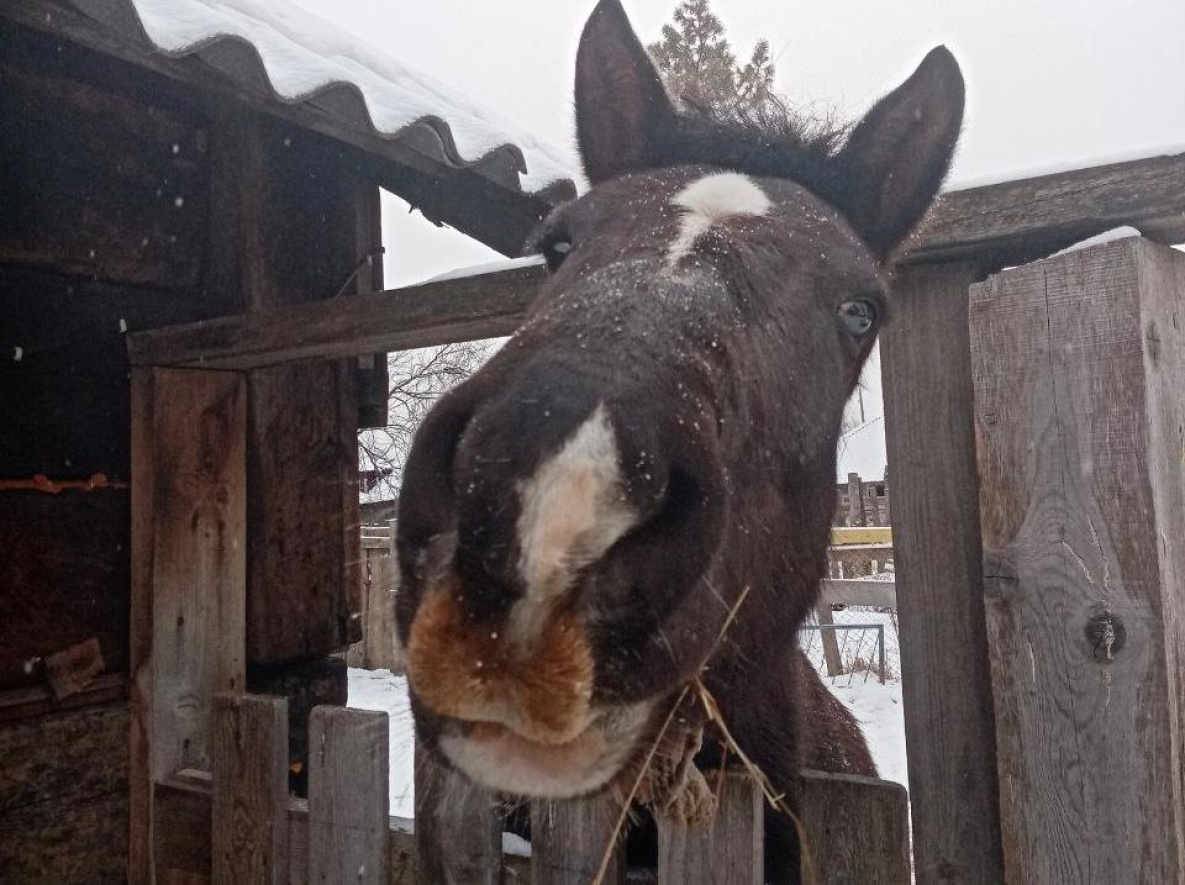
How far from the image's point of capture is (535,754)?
1204 millimetres

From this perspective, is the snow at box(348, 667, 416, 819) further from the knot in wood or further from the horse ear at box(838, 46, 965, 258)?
the knot in wood

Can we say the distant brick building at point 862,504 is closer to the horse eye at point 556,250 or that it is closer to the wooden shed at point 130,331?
the wooden shed at point 130,331

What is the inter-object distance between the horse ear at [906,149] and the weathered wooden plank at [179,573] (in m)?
2.32

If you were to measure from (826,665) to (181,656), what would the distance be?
313 inches

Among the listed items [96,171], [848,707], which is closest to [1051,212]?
[96,171]

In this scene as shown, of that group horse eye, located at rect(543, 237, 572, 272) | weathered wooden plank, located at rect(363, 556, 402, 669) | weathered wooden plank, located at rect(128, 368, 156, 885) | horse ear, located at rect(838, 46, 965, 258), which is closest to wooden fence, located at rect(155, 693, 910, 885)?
weathered wooden plank, located at rect(128, 368, 156, 885)

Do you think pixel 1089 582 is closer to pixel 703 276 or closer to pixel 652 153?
pixel 703 276

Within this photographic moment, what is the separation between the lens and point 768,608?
1732 millimetres

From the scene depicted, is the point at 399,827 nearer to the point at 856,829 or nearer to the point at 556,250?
the point at 856,829

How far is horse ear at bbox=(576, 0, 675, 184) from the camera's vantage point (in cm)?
242

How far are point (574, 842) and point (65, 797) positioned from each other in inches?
83.5

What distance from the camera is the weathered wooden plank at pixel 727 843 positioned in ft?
5.88

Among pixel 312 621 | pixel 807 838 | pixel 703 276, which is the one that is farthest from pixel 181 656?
pixel 703 276

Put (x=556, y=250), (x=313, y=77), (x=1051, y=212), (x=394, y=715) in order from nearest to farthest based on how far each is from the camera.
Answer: (x=1051, y=212), (x=556, y=250), (x=313, y=77), (x=394, y=715)
